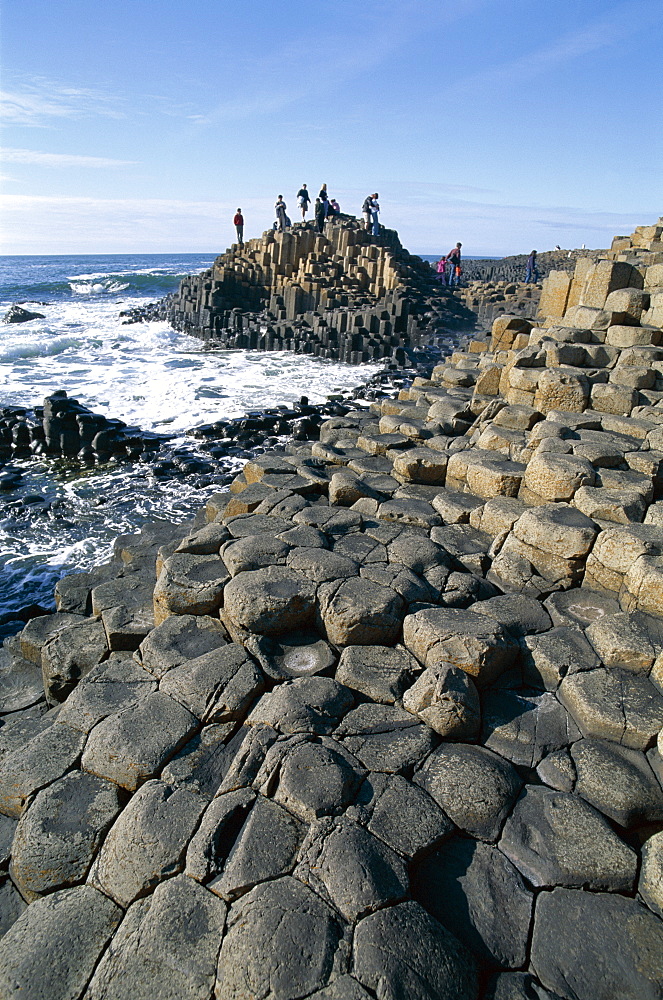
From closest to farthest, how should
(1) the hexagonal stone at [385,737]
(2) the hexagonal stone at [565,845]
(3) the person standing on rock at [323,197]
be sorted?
(2) the hexagonal stone at [565,845], (1) the hexagonal stone at [385,737], (3) the person standing on rock at [323,197]

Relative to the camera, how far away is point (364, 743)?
3.26 m

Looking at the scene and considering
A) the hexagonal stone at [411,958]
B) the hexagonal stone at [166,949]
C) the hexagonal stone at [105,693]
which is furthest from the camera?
the hexagonal stone at [105,693]

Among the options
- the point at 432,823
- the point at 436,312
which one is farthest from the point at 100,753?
the point at 436,312

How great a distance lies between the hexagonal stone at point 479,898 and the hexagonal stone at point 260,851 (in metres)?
0.60

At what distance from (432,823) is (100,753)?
1843mm

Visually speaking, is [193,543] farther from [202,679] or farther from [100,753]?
[100,753]

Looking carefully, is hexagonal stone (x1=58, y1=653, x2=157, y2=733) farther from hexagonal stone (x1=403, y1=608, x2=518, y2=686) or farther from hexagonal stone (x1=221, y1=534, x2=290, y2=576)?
hexagonal stone (x1=403, y1=608, x2=518, y2=686)

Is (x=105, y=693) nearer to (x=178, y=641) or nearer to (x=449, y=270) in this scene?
(x=178, y=641)

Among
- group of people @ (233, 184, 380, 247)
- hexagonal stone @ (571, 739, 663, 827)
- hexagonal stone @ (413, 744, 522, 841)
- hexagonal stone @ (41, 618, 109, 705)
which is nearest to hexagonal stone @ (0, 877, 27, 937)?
hexagonal stone @ (41, 618, 109, 705)

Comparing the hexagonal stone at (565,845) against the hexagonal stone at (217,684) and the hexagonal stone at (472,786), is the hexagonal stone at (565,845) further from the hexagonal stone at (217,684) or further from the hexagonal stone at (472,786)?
the hexagonal stone at (217,684)

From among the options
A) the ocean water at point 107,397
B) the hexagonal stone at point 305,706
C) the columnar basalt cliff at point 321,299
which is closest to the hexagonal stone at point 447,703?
the hexagonal stone at point 305,706

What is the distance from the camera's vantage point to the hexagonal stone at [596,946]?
2342 mm

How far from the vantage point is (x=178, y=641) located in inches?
163

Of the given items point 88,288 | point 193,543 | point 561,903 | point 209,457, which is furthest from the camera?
point 88,288
